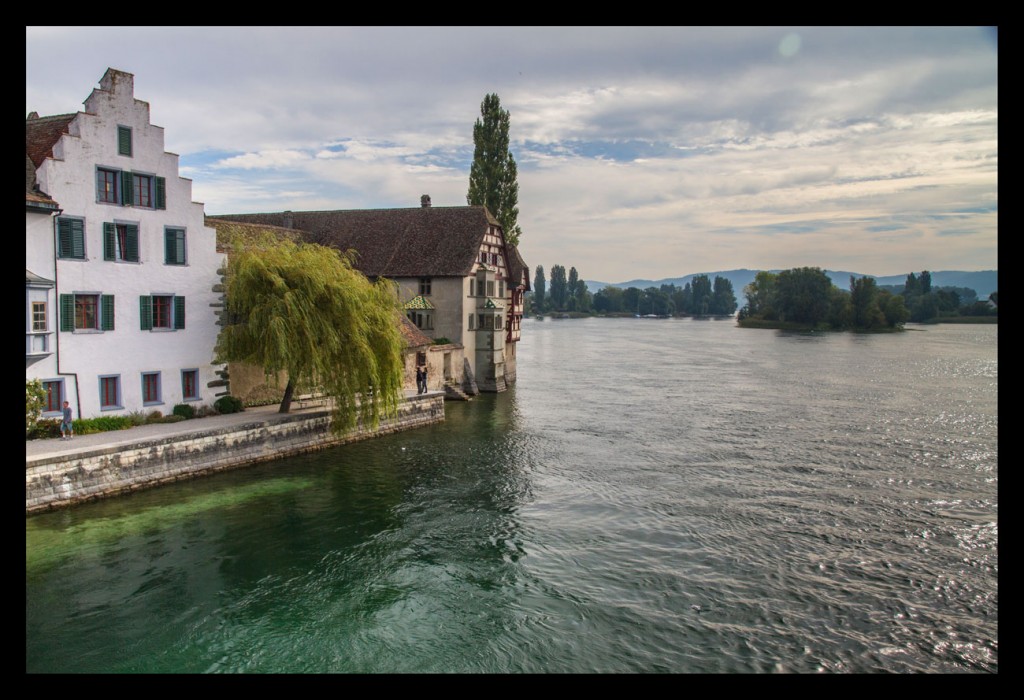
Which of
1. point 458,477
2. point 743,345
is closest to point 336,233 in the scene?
point 458,477

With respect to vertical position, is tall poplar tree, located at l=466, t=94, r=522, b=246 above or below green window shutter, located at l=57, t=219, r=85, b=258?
above

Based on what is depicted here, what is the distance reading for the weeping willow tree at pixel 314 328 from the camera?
87.9ft

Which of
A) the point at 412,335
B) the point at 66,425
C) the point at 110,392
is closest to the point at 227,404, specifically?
the point at 110,392

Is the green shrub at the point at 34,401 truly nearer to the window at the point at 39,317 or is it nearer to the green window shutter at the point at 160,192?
the window at the point at 39,317

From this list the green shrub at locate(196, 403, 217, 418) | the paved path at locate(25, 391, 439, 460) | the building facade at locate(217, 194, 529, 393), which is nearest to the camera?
the paved path at locate(25, 391, 439, 460)

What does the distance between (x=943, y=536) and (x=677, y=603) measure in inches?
388

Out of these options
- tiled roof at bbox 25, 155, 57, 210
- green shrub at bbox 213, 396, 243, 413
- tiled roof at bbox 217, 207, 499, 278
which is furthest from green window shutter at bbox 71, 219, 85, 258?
tiled roof at bbox 217, 207, 499, 278

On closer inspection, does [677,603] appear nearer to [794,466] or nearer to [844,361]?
[794,466]

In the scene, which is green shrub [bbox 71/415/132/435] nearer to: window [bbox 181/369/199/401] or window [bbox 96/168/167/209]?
window [bbox 181/369/199/401]

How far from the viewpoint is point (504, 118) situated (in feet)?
210

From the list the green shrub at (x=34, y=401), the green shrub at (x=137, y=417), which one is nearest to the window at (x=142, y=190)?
the green shrub at (x=34, y=401)

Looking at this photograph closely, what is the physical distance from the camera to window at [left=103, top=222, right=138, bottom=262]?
25.0 m

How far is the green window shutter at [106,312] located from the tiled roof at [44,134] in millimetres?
4918

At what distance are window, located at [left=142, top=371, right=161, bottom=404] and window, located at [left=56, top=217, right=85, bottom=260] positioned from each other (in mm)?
4943
